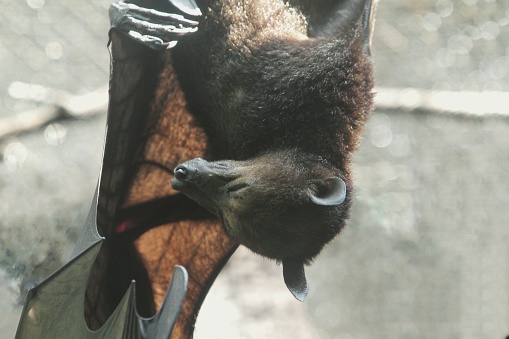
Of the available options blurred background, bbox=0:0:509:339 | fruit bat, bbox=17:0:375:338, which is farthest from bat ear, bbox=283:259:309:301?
blurred background, bbox=0:0:509:339

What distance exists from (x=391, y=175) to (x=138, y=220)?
291 cm

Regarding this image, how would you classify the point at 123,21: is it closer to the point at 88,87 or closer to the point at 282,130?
the point at 282,130

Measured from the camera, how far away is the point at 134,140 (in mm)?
2377

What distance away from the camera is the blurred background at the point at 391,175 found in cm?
399

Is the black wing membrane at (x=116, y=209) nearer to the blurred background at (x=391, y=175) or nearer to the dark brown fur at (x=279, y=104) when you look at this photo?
the dark brown fur at (x=279, y=104)

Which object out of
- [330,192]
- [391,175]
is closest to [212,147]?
[330,192]

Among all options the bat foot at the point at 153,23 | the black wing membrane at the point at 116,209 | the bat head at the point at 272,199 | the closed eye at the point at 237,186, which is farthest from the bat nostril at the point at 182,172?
the bat foot at the point at 153,23

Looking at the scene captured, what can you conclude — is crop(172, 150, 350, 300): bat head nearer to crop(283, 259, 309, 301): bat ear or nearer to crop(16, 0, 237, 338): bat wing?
crop(283, 259, 309, 301): bat ear

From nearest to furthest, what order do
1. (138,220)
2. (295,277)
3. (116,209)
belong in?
1. (295,277)
2. (116,209)
3. (138,220)

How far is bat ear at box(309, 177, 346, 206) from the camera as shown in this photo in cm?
199

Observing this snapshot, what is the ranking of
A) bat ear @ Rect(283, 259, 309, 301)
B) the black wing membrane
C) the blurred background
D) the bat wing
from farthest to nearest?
1. the blurred background
2. bat ear @ Rect(283, 259, 309, 301)
3. the bat wing
4. the black wing membrane

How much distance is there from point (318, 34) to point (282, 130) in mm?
453

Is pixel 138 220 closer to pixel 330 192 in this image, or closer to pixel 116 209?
pixel 116 209

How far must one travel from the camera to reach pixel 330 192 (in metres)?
2.05
